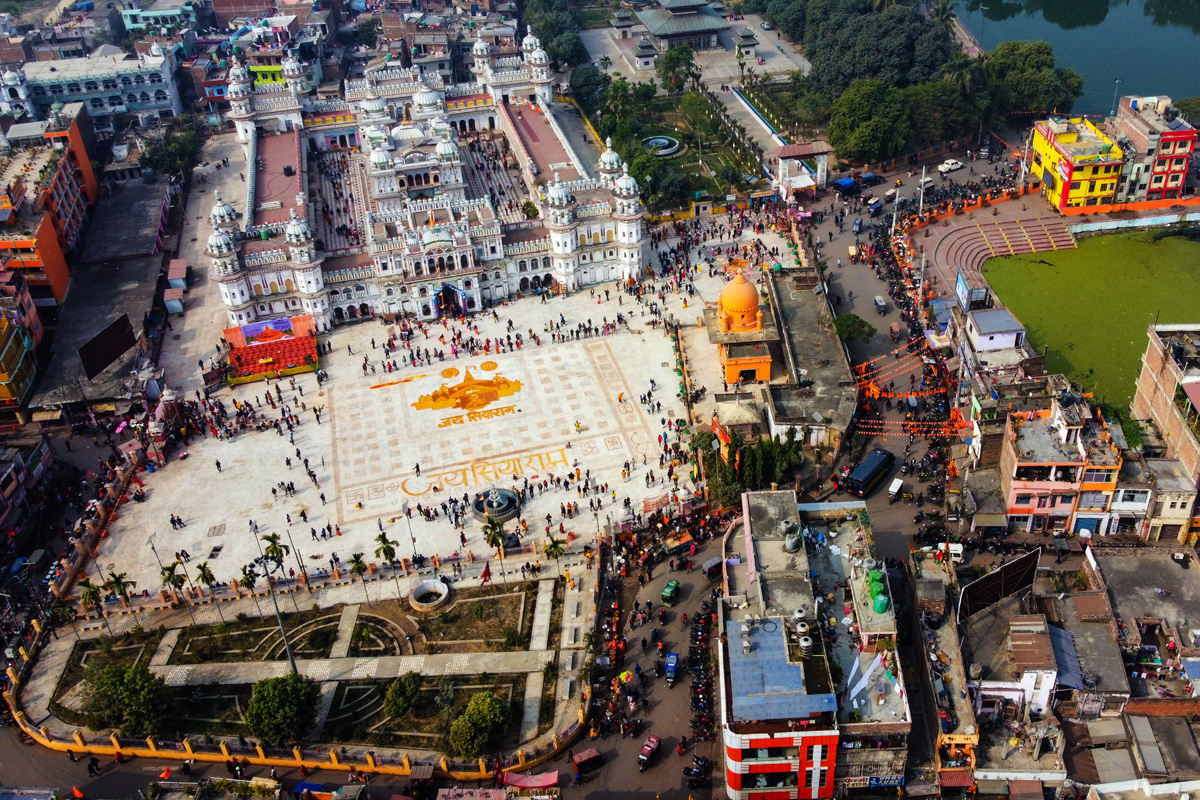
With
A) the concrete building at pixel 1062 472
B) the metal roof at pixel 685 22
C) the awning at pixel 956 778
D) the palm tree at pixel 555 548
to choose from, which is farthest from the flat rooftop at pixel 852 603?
the metal roof at pixel 685 22

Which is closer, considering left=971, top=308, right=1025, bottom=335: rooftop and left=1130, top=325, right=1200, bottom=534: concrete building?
left=1130, top=325, right=1200, bottom=534: concrete building

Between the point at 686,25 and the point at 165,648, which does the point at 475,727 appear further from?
the point at 686,25

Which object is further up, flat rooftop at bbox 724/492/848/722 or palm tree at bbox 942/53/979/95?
palm tree at bbox 942/53/979/95

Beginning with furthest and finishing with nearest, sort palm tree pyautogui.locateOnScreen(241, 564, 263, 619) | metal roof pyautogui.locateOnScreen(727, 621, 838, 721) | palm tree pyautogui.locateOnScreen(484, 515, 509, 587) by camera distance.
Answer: palm tree pyautogui.locateOnScreen(484, 515, 509, 587) < palm tree pyautogui.locateOnScreen(241, 564, 263, 619) < metal roof pyautogui.locateOnScreen(727, 621, 838, 721)

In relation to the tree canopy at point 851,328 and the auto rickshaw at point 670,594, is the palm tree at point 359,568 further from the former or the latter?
the tree canopy at point 851,328

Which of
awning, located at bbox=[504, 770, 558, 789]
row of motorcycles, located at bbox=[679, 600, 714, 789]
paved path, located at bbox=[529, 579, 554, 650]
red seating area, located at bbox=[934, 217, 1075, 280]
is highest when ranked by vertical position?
red seating area, located at bbox=[934, 217, 1075, 280]

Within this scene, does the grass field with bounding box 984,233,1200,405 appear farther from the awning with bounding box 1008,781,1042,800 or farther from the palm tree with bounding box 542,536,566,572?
the palm tree with bounding box 542,536,566,572

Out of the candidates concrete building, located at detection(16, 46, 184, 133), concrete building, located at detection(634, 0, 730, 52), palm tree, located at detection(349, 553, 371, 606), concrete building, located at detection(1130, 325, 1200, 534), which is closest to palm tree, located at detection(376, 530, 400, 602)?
palm tree, located at detection(349, 553, 371, 606)
